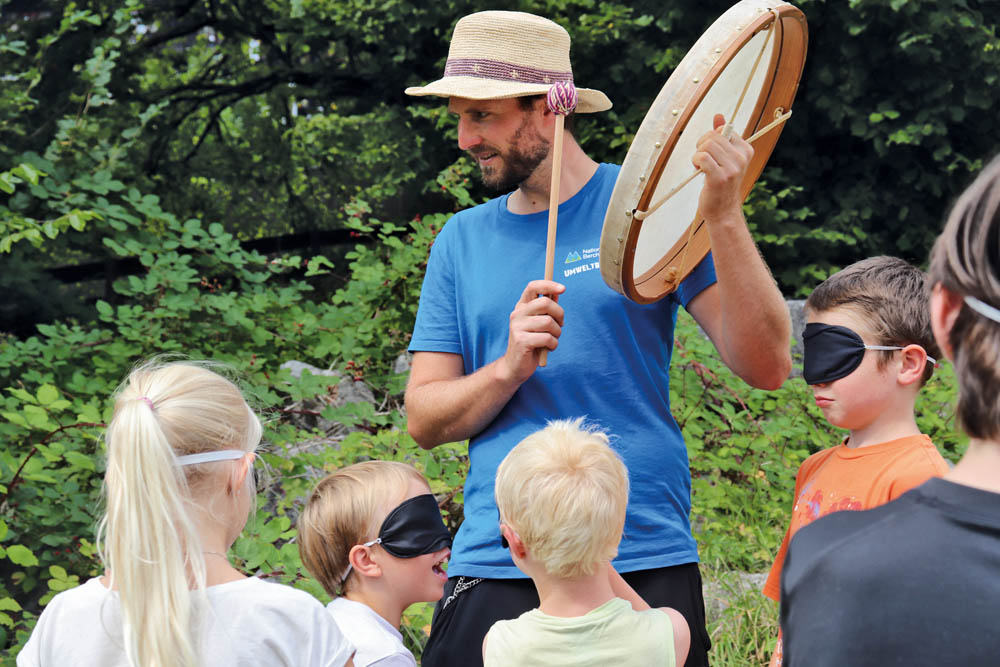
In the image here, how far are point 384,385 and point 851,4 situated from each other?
4402mm

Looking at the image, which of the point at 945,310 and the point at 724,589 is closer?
the point at 945,310

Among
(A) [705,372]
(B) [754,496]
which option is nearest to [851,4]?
(A) [705,372]

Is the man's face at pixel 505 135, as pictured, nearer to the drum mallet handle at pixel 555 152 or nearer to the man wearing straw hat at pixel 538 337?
the man wearing straw hat at pixel 538 337

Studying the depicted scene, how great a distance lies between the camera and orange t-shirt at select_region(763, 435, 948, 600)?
211 centimetres

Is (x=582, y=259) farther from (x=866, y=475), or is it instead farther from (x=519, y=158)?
(x=866, y=475)

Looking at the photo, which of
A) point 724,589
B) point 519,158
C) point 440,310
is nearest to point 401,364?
point 724,589

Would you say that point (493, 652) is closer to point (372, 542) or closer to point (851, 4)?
point (372, 542)

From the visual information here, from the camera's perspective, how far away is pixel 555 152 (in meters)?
2.07

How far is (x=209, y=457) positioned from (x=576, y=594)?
2.52 feet

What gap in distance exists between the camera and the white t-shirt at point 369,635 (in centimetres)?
227

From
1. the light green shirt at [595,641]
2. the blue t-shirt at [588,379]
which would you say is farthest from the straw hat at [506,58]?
the light green shirt at [595,641]

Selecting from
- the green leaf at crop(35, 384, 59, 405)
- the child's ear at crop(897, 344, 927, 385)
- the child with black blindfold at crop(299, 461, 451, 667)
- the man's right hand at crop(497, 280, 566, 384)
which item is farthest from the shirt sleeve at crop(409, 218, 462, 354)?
the green leaf at crop(35, 384, 59, 405)

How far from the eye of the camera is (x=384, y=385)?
5562 mm

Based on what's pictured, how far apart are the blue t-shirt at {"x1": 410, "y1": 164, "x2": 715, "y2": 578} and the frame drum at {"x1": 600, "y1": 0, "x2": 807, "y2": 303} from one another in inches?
4.0
